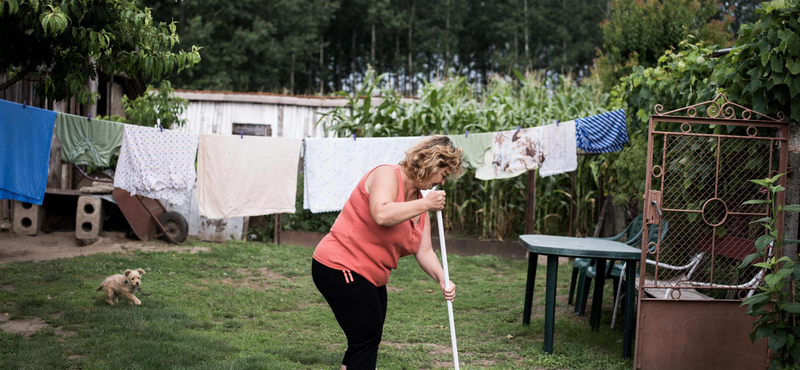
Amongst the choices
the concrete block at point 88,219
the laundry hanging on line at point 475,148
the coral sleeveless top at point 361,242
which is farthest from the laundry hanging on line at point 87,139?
the coral sleeveless top at point 361,242

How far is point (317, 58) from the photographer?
3238 centimetres

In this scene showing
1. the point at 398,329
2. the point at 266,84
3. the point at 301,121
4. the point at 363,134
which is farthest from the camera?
the point at 266,84

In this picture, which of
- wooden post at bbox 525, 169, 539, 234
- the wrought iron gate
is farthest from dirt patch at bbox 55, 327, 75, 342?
wooden post at bbox 525, 169, 539, 234

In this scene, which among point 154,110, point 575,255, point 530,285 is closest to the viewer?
point 575,255

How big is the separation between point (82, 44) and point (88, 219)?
5654 mm

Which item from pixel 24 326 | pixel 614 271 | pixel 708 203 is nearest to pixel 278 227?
pixel 24 326

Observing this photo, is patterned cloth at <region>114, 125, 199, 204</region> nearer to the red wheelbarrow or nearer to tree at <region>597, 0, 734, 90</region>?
the red wheelbarrow

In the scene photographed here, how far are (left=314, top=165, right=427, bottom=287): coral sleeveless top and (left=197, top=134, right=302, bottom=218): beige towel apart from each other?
536cm

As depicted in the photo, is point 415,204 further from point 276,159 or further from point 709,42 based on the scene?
point 709,42

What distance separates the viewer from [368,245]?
9.25 ft

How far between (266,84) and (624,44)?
19.4 meters

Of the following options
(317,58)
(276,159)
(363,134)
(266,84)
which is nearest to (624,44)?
(363,134)

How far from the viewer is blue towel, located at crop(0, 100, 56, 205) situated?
5.93 metres

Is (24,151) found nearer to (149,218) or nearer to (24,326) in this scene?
(24,326)
